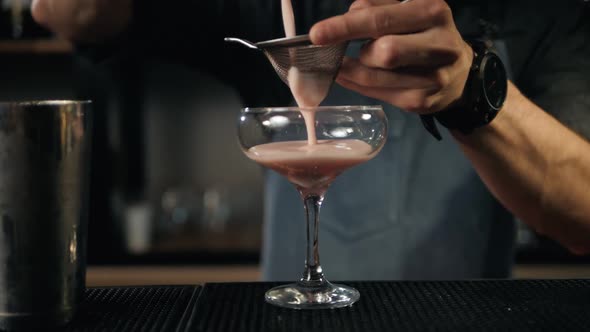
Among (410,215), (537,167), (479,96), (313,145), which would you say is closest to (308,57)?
(313,145)

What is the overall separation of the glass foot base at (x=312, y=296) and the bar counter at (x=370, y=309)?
14mm

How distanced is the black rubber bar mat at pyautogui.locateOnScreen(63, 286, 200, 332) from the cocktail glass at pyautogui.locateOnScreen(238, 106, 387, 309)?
125 millimetres

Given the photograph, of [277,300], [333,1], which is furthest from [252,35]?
[277,300]

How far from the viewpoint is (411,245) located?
165 cm

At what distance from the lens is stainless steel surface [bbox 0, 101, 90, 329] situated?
75 centimetres

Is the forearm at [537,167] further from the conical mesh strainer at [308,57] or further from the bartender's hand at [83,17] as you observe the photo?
the bartender's hand at [83,17]

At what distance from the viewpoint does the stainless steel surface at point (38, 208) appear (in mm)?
746

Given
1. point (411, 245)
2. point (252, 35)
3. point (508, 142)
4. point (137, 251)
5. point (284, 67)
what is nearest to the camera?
point (284, 67)

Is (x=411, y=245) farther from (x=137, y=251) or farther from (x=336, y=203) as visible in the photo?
(x=137, y=251)

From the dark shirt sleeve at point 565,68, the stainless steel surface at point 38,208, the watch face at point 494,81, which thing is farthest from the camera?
the dark shirt sleeve at point 565,68

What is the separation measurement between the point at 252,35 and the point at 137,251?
130 cm

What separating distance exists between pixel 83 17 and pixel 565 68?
111cm

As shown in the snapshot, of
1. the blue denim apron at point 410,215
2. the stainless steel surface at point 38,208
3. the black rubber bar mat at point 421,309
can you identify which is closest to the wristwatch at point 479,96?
the black rubber bar mat at point 421,309

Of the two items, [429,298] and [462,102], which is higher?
[462,102]
